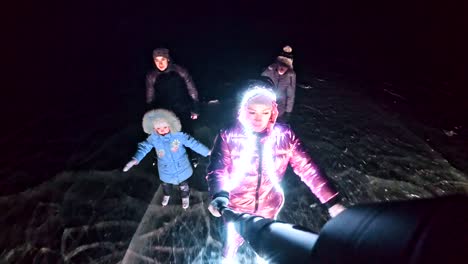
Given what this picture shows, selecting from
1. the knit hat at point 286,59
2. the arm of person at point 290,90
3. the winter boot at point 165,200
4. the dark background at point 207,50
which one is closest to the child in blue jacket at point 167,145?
the winter boot at point 165,200

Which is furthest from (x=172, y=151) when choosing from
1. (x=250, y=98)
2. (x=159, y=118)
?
(x=250, y=98)

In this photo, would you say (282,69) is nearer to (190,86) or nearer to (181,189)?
(190,86)

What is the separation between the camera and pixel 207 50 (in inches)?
426

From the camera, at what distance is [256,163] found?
329cm

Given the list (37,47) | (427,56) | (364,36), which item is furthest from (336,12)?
(37,47)

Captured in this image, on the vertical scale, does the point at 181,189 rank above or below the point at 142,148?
below

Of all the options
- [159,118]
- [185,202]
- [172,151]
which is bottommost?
[185,202]

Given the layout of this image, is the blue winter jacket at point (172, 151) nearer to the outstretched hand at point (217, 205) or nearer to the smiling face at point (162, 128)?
the smiling face at point (162, 128)

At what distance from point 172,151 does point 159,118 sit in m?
0.55

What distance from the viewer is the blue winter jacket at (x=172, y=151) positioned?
4.47 metres

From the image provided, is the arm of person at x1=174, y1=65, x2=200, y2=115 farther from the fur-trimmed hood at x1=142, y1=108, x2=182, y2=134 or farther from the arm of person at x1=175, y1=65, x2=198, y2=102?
the fur-trimmed hood at x1=142, y1=108, x2=182, y2=134

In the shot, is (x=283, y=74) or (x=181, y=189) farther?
(x=283, y=74)

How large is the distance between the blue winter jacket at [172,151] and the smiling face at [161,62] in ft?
5.36

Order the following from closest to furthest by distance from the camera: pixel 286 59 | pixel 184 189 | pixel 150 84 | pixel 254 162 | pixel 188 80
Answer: pixel 254 162
pixel 184 189
pixel 286 59
pixel 150 84
pixel 188 80
